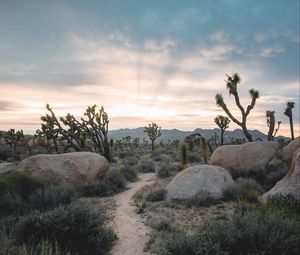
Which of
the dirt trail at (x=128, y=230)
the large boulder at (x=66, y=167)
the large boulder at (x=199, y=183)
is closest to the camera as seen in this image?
the dirt trail at (x=128, y=230)

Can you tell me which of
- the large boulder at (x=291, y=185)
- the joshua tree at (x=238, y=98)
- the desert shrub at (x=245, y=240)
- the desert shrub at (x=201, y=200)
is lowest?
the desert shrub at (x=201, y=200)

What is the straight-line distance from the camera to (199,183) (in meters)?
11.9

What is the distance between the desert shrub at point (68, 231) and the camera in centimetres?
677

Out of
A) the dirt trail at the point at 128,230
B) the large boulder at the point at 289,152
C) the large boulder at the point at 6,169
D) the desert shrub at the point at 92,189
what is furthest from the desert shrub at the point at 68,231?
the large boulder at the point at 289,152

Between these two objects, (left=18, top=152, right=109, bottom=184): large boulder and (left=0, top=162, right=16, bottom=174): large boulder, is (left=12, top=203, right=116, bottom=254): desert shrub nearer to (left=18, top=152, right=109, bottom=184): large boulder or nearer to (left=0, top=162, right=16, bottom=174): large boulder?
(left=18, top=152, right=109, bottom=184): large boulder

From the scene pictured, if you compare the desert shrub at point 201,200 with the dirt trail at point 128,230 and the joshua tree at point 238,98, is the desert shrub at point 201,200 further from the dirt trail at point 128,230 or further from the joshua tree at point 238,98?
the joshua tree at point 238,98

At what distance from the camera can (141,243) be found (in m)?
7.64

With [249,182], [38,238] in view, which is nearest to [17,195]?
[38,238]

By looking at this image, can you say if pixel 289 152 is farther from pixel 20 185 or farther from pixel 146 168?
pixel 146 168

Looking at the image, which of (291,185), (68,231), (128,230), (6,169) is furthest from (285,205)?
(6,169)

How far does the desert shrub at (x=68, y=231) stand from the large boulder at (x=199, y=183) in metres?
4.74

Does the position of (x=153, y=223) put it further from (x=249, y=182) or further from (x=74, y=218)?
(x=249, y=182)

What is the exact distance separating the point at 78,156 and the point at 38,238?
8.87 metres

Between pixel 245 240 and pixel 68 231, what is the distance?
359 centimetres
